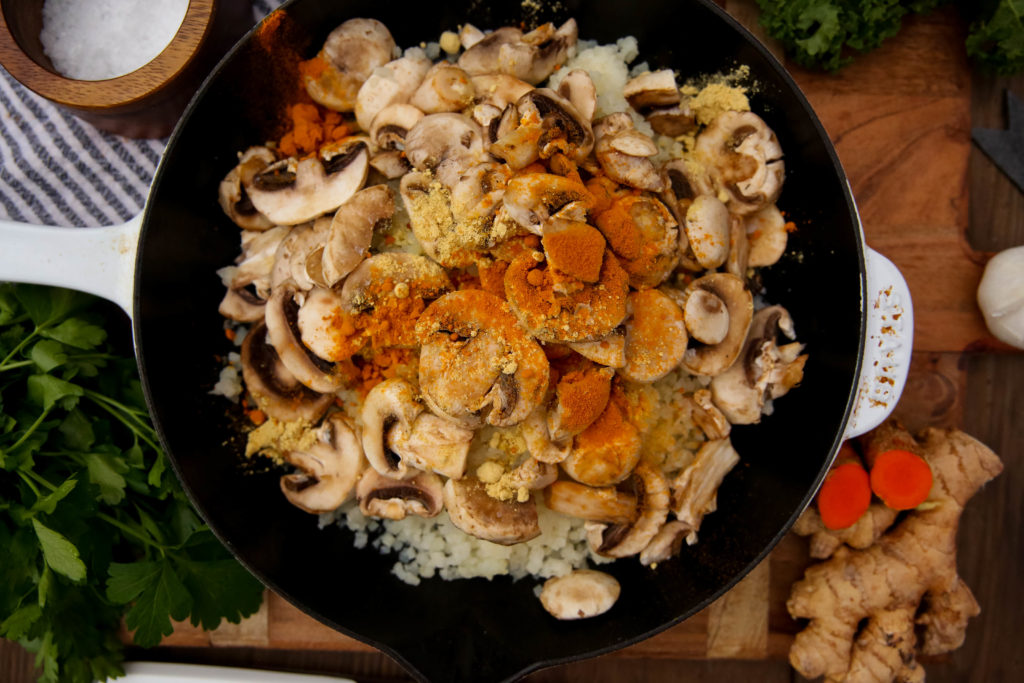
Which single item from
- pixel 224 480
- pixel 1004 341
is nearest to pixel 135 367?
pixel 224 480

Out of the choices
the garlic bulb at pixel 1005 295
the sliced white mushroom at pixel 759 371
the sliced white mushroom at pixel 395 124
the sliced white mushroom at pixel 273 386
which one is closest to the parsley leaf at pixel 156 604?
the sliced white mushroom at pixel 273 386

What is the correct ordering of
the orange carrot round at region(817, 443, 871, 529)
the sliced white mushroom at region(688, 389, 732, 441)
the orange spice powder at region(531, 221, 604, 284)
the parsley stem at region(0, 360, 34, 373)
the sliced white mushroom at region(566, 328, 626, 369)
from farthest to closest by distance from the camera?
the orange carrot round at region(817, 443, 871, 529) < the sliced white mushroom at region(688, 389, 732, 441) < the parsley stem at region(0, 360, 34, 373) < the sliced white mushroom at region(566, 328, 626, 369) < the orange spice powder at region(531, 221, 604, 284)

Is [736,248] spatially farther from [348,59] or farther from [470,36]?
[348,59]

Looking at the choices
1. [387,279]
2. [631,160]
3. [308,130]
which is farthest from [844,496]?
[308,130]

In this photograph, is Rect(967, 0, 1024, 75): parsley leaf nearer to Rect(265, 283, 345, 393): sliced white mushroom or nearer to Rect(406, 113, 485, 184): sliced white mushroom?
Rect(406, 113, 485, 184): sliced white mushroom

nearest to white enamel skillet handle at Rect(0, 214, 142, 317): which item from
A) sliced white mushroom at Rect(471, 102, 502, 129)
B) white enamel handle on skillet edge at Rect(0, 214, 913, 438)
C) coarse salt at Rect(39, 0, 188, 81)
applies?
white enamel handle on skillet edge at Rect(0, 214, 913, 438)
